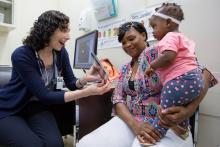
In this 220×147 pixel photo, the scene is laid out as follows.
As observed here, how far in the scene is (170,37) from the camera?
103 centimetres

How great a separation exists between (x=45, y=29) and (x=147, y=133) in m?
0.83

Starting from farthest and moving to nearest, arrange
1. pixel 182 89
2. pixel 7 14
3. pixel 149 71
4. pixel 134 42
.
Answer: pixel 7 14
pixel 134 42
pixel 149 71
pixel 182 89

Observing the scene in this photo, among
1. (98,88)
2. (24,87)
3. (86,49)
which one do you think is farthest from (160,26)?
(86,49)

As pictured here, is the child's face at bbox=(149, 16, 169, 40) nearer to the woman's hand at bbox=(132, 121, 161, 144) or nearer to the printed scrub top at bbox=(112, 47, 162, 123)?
the printed scrub top at bbox=(112, 47, 162, 123)

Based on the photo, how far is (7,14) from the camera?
2.65 metres

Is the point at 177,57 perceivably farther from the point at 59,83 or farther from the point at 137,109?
the point at 59,83

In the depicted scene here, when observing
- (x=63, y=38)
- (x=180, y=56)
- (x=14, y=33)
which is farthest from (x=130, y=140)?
(x=14, y=33)

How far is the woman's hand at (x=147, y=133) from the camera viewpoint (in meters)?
1.01

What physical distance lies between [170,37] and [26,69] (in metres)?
0.79

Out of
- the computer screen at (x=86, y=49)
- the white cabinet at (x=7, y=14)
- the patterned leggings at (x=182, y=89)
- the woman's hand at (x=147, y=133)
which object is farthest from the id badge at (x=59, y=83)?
the white cabinet at (x=7, y=14)

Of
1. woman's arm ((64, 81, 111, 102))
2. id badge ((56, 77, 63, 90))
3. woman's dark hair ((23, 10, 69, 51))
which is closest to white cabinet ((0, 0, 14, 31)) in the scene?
woman's dark hair ((23, 10, 69, 51))

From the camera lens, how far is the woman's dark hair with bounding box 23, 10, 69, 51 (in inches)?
54.2

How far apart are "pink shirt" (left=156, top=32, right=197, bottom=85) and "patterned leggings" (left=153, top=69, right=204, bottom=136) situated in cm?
3

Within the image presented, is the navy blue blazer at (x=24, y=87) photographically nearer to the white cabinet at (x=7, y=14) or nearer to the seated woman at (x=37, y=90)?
the seated woman at (x=37, y=90)
